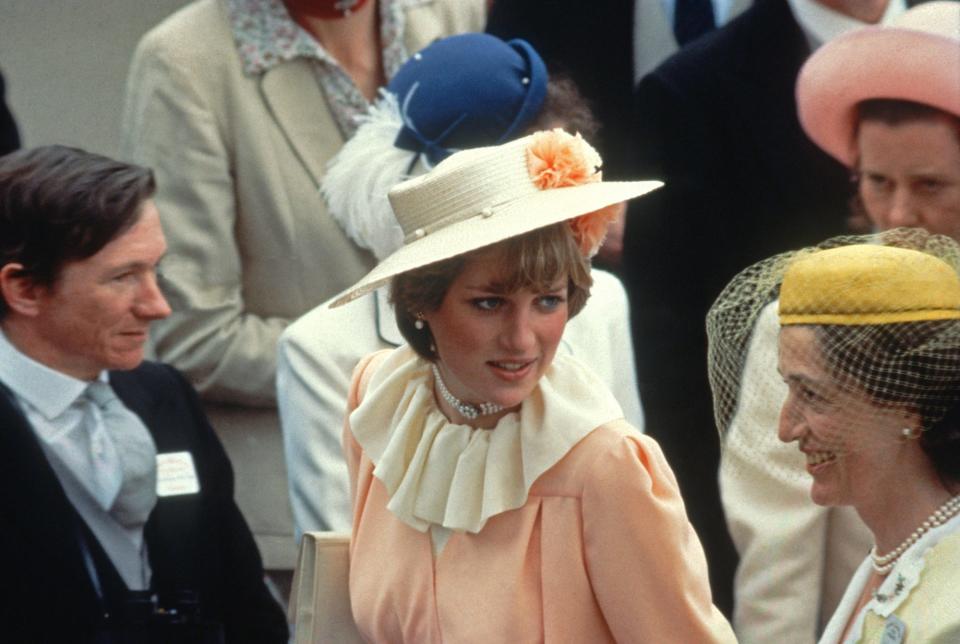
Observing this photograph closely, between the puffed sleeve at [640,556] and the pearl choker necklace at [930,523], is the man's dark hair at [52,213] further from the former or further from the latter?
the pearl choker necklace at [930,523]

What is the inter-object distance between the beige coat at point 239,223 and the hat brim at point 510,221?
60.7 inches

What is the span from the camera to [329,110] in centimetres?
490

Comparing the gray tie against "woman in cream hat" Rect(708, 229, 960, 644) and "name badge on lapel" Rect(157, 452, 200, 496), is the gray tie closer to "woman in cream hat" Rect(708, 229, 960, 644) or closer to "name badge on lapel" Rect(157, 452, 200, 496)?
"name badge on lapel" Rect(157, 452, 200, 496)

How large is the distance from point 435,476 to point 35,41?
391 centimetres

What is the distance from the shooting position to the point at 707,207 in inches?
187

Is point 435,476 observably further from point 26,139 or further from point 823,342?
point 26,139

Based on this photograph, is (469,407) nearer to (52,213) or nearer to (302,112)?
(52,213)

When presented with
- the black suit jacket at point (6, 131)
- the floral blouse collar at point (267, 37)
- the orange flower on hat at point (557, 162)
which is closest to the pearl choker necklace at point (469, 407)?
the orange flower on hat at point (557, 162)

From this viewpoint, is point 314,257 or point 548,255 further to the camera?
point 314,257

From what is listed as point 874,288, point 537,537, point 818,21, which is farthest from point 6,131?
point 874,288

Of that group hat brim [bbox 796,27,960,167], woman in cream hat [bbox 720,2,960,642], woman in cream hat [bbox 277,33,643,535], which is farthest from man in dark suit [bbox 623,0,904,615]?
woman in cream hat [bbox 277,33,643,535]

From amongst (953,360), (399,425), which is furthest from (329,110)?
(953,360)

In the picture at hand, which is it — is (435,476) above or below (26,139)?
above

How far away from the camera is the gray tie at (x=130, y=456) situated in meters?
4.00
